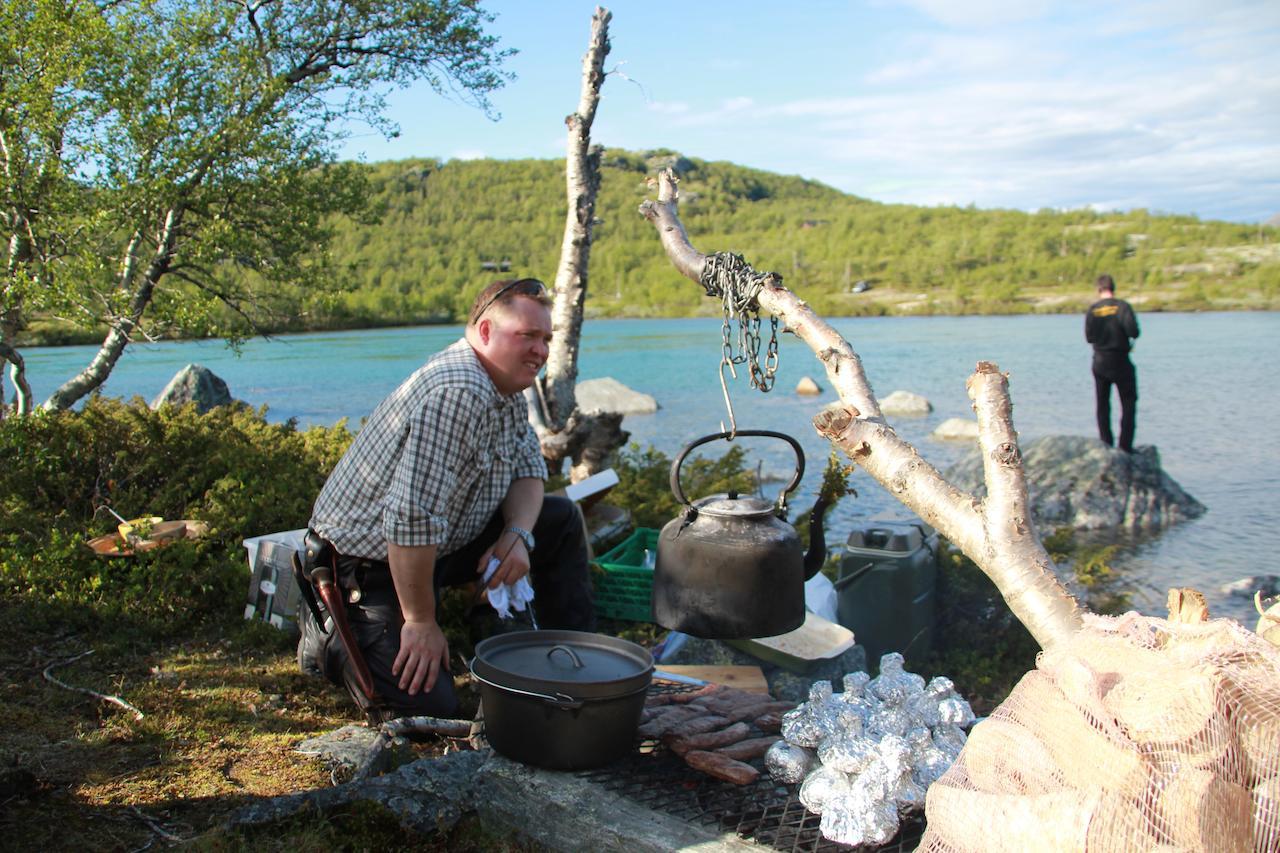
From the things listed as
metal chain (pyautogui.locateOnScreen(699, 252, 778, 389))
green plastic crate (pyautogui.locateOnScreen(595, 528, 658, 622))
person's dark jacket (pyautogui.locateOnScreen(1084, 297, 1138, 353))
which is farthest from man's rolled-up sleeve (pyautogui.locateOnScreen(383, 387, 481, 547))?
person's dark jacket (pyautogui.locateOnScreen(1084, 297, 1138, 353))

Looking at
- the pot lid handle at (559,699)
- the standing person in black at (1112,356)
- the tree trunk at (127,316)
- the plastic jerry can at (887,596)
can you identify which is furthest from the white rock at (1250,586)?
the tree trunk at (127,316)

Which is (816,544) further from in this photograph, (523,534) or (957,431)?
(957,431)

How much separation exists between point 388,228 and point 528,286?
265 feet

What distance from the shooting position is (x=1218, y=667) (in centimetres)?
199

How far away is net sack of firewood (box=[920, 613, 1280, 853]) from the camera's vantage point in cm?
187

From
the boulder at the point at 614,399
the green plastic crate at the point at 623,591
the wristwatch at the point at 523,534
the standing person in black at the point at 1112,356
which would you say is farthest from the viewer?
the boulder at the point at 614,399

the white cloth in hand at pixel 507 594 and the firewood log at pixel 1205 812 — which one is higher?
the firewood log at pixel 1205 812

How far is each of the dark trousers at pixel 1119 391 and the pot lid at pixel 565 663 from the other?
347 inches

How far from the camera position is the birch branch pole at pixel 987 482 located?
2592 millimetres

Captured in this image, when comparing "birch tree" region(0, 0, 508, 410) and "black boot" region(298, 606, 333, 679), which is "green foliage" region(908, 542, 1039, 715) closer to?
"black boot" region(298, 606, 333, 679)

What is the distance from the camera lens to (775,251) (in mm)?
93250

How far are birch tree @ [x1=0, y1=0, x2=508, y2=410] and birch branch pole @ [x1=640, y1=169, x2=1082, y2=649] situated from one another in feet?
19.0

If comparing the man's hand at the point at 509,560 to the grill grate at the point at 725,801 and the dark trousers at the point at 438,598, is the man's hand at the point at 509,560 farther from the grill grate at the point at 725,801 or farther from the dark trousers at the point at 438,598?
the grill grate at the point at 725,801

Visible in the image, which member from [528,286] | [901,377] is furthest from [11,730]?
[901,377]
